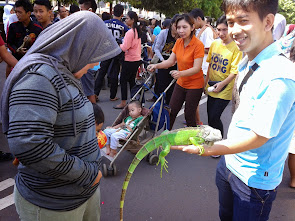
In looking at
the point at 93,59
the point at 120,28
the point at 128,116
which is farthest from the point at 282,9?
the point at 93,59

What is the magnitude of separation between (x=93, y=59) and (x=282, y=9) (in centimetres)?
3726

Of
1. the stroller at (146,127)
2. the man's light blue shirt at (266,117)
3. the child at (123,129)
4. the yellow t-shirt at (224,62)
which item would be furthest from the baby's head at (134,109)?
the man's light blue shirt at (266,117)

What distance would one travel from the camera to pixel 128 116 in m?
4.23

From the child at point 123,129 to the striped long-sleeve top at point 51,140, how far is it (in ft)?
7.06

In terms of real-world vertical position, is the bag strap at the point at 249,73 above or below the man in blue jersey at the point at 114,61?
above

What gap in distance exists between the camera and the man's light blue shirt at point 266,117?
4.41 ft

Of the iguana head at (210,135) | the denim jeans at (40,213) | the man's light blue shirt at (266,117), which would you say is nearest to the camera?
the man's light blue shirt at (266,117)

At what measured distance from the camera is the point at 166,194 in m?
3.43

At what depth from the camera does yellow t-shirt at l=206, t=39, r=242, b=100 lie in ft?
12.9

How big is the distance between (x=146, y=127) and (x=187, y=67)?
3.87 feet

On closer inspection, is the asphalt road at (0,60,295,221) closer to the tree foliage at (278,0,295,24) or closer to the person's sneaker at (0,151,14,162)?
the person's sneaker at (0,151,14,162)

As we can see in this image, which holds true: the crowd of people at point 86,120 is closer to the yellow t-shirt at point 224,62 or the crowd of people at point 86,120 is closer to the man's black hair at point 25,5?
the yellow t-shirt at point 224,62

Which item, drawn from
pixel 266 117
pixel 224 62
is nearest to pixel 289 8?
pixel 224 62

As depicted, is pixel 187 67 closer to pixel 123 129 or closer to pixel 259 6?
pixel 123 129
